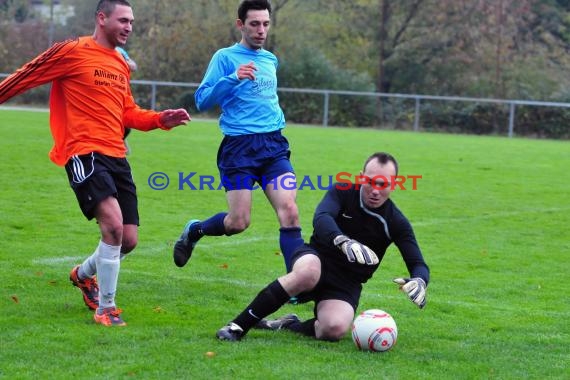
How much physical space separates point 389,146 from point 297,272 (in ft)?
56.2

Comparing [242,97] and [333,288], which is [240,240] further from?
[333,288]

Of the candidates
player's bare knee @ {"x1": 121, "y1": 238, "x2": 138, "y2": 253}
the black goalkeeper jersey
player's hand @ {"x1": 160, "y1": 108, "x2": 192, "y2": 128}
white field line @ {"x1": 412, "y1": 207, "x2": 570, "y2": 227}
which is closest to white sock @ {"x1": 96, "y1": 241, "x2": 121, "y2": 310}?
player's bare knee @ {"x1": 121, "y1": 238, "x2": 138, "y2": 253}

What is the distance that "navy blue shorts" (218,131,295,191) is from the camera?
734cm

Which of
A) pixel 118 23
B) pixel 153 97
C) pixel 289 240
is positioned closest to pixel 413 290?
pixel 289 240

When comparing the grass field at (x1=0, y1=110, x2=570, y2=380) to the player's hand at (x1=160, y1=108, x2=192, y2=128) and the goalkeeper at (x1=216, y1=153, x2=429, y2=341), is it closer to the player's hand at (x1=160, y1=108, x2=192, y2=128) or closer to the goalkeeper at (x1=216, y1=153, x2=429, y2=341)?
the goalkeeper at (x1=216, y1=153, x2=429, y2=341)

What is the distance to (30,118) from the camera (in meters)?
25.5

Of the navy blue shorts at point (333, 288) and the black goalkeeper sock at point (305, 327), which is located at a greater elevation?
the navy blue shorts at point (333, 288)

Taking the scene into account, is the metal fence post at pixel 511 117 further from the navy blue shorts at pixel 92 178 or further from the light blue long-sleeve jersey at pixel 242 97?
the navy blue shorts at pixel 92 178

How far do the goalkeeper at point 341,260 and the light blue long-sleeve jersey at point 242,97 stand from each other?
1.49 metres

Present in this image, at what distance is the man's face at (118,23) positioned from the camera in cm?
637

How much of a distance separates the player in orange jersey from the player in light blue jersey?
814 mm

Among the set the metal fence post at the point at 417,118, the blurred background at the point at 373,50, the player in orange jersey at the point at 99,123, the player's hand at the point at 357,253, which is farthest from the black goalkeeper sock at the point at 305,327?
the blurred background at the point at 373,50

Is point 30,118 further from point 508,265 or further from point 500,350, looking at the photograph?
point 500,350

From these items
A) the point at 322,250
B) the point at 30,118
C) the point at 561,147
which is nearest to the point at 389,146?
the point at 561,147
